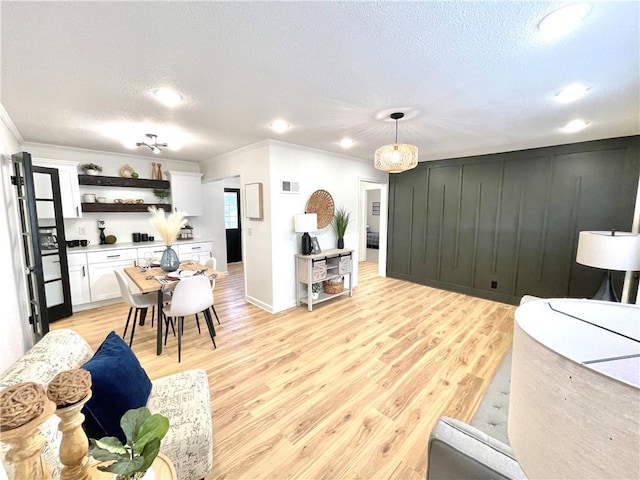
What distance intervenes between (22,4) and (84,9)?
0.24 metres

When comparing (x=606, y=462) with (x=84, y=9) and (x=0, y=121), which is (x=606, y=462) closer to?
(x=84, y=9)

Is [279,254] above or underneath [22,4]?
underneath

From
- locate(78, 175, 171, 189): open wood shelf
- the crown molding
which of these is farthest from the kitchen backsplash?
the crown molding

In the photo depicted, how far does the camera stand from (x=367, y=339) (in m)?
3.09

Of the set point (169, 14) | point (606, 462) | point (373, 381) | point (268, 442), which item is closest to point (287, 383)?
point (268, 442)

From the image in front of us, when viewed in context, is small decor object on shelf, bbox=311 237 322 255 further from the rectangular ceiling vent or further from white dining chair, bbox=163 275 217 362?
white dining chair, bbox=163 275 217 362

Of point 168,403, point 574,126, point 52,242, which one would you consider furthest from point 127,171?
point 574,126

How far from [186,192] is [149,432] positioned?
16.8 feet

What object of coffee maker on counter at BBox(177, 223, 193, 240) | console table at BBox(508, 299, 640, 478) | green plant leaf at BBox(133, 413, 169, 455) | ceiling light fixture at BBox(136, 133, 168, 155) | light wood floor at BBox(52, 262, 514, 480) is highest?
ceiling light fixture at BBox(136, 133, 168, 155)

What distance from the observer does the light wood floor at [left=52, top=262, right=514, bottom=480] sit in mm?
1662

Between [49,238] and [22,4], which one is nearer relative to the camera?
[22,4]

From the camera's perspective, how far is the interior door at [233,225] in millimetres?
7112

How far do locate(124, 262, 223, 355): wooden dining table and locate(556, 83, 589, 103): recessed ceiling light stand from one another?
11.8 ft

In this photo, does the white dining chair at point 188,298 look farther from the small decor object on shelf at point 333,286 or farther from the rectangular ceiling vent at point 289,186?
the small decor object on shelf at point 333,286
